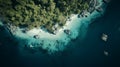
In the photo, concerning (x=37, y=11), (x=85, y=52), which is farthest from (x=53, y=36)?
(x=85, y=52)

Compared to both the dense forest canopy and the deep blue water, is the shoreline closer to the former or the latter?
the deep blue water

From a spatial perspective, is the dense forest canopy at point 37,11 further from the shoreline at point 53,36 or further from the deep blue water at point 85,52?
the deep blue water at point 85,52

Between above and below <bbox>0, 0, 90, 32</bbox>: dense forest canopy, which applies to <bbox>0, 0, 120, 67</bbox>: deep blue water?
below

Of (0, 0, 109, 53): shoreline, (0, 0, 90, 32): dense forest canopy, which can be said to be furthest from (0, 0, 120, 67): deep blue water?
(0, 0, 90, 32): dense forest canopy

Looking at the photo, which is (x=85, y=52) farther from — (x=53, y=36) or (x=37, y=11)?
(x=37, y=11)

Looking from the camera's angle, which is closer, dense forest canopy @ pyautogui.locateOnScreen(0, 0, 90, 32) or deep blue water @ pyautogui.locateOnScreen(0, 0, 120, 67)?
deep blue water @ pyautogui.locateOnScreen(0, 0, 120, 67)

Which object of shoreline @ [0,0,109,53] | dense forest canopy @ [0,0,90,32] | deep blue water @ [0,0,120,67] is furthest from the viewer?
shoreline @ [0,0,109,53]

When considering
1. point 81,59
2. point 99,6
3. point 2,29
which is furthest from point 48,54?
point 99,6
